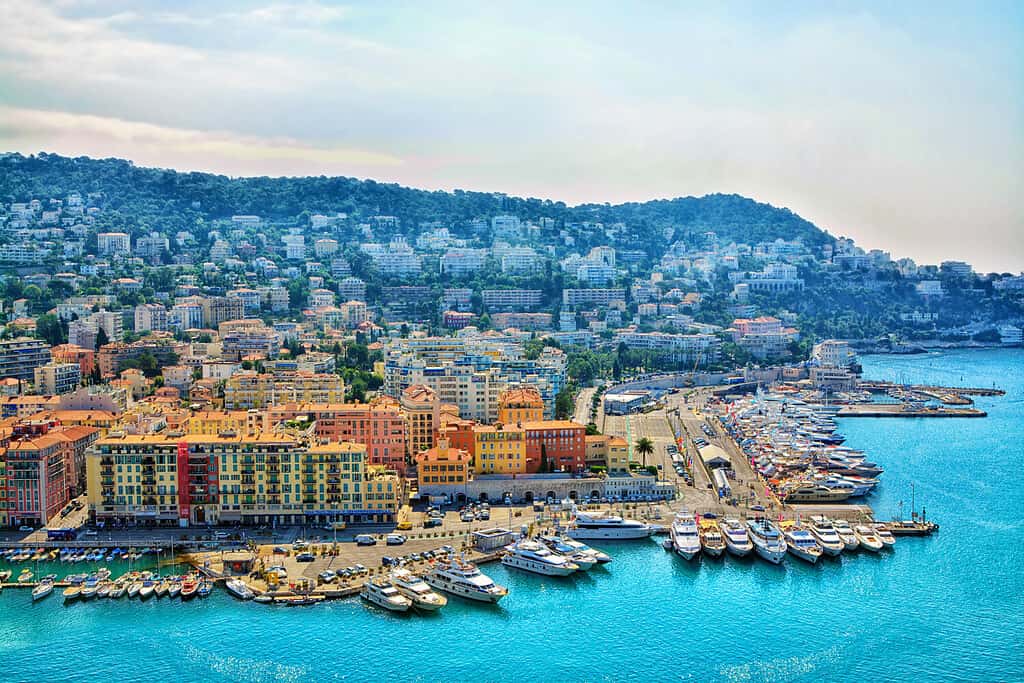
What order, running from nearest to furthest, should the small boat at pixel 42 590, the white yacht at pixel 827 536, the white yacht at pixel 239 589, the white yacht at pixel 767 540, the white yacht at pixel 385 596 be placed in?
the white yacht at pixel 385 596
the white yacht at pixel 239 589
the small boat at pixel 42 590
the white yacht at pixel 767 540
the white yacht at pixel 827 536

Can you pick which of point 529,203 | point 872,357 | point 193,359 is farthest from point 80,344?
point 529,203

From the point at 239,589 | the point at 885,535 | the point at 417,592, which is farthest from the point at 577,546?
the point at 885,535

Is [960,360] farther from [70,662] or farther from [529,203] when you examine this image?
[70,662]

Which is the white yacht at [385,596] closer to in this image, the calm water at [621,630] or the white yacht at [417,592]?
the white yacht at [417,592]

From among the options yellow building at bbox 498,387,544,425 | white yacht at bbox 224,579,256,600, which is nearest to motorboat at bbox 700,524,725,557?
yellow building at bbox 498,387,544,425

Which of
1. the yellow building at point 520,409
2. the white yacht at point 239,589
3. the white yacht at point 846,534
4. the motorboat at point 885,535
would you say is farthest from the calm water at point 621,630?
the yellow building at point 520,409

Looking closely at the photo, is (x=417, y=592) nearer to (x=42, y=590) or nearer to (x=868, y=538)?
(x=42, y=590)
